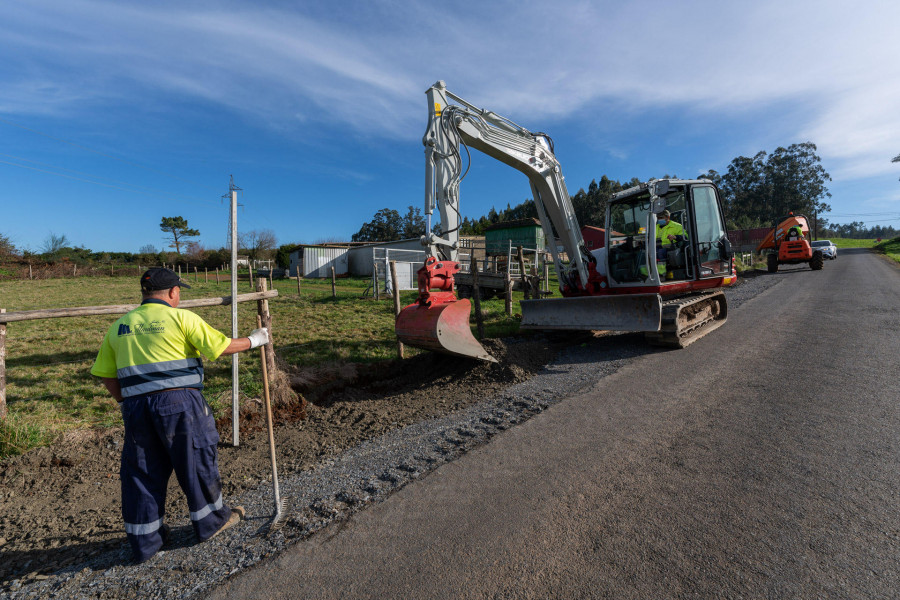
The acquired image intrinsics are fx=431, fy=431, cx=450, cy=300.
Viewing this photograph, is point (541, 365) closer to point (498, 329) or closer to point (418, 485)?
point (498, 329)

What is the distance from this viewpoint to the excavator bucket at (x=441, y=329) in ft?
18.2

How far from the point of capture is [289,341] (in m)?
8.98

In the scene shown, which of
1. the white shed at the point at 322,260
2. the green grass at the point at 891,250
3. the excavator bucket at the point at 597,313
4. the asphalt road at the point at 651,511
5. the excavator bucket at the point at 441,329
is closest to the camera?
the asphalt road at the point at 651,511

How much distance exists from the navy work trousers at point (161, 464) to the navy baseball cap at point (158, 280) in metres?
0.73

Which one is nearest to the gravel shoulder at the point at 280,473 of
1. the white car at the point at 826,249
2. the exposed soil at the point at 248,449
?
the exposed soil at the point at 248,449

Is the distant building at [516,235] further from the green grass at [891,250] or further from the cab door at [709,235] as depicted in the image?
the cab door at [709,235]

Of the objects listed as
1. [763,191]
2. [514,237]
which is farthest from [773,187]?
[514,237]

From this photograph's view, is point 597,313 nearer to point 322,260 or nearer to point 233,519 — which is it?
point 233,519

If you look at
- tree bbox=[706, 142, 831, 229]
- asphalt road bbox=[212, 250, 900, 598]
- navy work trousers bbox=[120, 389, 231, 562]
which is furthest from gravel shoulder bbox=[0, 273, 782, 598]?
tree bbox=[706, 142, 831, 229]

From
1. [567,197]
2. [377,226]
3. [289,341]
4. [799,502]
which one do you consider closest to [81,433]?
[289,341]

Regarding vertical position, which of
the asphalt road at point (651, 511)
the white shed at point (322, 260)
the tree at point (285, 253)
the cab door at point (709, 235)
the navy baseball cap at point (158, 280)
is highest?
the tree at point (285, 253)

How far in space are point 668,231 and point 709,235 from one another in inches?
39.4

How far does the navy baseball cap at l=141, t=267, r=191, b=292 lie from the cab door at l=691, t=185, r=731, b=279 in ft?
27.0

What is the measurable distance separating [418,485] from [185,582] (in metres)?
1.56
